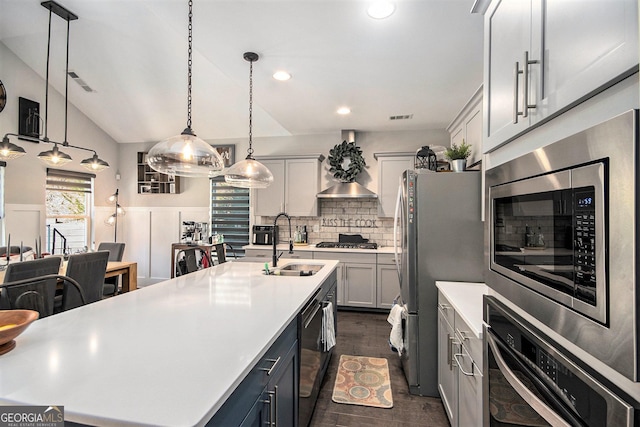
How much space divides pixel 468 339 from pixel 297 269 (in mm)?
1722

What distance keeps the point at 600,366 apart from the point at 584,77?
1.99 ft

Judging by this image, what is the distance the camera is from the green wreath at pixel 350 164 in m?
4.53

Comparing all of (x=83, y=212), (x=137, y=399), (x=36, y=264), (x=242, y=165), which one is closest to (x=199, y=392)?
(x=137, y=399)

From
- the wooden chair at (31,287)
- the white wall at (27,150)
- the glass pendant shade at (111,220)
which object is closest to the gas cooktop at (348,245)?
the wooden chair at (31,287)

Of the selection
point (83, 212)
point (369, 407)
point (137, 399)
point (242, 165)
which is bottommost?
point (369, 407)

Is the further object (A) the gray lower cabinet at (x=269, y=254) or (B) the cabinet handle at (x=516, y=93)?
(A) the gray lower cabinet at (x=269, y=254)

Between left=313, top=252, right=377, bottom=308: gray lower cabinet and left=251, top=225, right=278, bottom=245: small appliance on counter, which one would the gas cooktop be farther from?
left=251, top=225, right=278, bottom=245: small appliance on counter

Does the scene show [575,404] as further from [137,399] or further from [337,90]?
[337,90]

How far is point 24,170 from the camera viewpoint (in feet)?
14.2

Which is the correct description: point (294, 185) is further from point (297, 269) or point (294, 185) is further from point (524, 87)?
point (524, 87)

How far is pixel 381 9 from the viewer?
1.90 m

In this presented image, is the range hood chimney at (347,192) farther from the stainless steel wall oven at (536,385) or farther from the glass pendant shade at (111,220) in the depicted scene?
the glass pendant shade at (111,220)

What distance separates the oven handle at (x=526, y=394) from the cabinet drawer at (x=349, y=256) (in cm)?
304

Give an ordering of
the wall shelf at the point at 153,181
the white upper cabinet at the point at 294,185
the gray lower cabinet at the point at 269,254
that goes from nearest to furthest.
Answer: the gray lower cabinet at the point at 269,254, the white upper cabinet at the point at 294,185, the wall shelf at the point at 153,181
